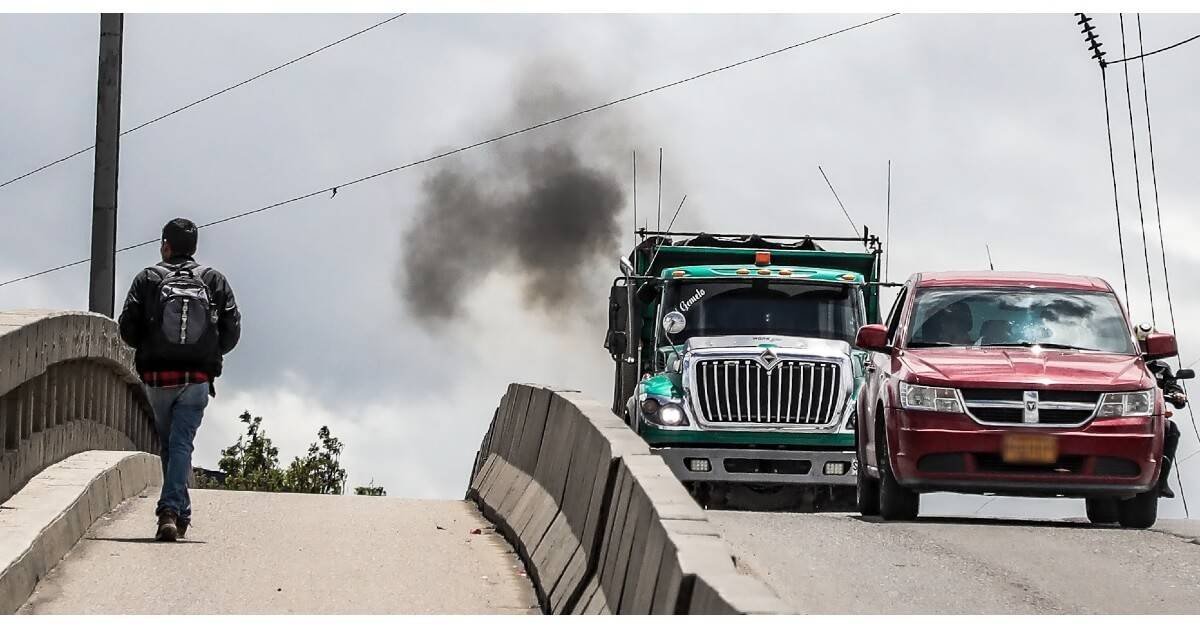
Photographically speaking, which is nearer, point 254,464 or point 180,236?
point 180,236

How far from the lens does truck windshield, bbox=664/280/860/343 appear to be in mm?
20484

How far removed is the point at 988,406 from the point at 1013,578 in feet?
11.9

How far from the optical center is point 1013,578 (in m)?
11.5

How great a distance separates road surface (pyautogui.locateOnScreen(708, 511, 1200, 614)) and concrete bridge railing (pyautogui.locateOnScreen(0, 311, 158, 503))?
15.0 ft

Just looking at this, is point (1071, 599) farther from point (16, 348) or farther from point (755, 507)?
point (755, 507)

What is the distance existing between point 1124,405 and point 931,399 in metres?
1.48

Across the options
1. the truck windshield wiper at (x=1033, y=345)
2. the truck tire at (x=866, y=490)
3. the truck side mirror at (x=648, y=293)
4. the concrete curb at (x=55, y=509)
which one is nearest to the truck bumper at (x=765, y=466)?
the truck side mirror at (x=648, y=293)

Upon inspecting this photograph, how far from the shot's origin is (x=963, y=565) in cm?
1211

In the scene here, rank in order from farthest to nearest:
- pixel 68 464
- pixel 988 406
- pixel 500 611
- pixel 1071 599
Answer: pixel 988 406, pixel 68 464, pixel 1071 599, pixel 500 611

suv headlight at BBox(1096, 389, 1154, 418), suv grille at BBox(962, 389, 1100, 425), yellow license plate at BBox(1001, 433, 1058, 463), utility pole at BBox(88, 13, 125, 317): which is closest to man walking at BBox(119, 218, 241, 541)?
suv grille at BBox(962, 389, 1100, 425)

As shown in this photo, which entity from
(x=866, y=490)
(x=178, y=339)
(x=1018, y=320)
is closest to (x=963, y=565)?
(x=1018, y=320)

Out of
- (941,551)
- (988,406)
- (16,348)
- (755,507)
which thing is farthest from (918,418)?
(16,348)

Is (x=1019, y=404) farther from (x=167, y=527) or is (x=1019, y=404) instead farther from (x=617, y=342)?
(x=167, y=527)
